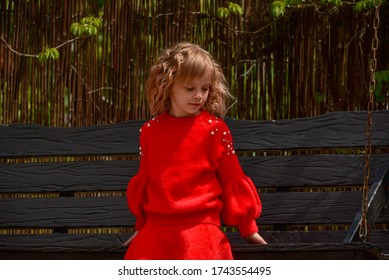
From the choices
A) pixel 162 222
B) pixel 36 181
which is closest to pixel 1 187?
pixel 36 181

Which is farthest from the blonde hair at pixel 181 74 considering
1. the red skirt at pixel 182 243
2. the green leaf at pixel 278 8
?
the green leaf at pixel 278 8

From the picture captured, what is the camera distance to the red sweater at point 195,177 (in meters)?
3.73

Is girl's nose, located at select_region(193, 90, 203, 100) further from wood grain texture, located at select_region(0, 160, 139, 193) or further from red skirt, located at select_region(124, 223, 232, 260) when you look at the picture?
wood grain texture, located at select_region(0, 160, 139, 193)

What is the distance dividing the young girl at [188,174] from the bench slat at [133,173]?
1.34 metres

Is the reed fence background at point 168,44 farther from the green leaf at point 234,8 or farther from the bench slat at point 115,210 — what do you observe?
the bench slat at point 115,210

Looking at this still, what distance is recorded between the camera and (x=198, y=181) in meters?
3.77

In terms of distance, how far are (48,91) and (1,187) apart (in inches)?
35.4

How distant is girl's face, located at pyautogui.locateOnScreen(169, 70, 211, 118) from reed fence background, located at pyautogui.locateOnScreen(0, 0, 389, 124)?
2109mm

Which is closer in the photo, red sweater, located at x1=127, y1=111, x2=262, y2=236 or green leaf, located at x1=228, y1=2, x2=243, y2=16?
red sweater, located at x1=127, y1=111, x2=262, y2=236

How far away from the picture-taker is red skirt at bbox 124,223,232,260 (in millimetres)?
3658

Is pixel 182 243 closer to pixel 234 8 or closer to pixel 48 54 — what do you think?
pixel 234 8

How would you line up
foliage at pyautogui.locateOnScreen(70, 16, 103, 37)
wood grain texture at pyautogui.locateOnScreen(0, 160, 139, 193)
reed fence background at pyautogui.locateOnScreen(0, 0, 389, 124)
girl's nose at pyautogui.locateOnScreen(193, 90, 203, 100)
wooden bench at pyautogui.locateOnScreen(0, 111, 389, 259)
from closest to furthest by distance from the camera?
1. girl's nose at pyautogui.locateOnScreen(193, 90, 203, 100)
2. wooden bench at pyautogui.locateOnScreen(0, 111, 389, 259)
3. wood grain texture at pyautogui.locateOnScreen(0, 160, 139, 193)
4. reed fence background at pyautogui.locateOnScreen(0, 0, 389, 124)
5. foliage at pyautogui.locateOnScreen(70, 16, 103, 37)

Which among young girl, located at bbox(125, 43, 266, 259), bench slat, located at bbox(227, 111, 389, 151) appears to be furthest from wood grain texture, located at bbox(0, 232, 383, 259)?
bench slat, located at bbox(227, 111, 389, 151)

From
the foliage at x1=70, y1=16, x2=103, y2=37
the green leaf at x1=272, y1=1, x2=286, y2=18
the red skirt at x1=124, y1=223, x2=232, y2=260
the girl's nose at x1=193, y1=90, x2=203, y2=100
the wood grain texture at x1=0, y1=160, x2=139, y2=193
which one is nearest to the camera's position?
the red skirt at x1=124, y1=223, x2=232, y2=260
